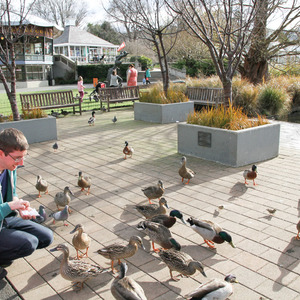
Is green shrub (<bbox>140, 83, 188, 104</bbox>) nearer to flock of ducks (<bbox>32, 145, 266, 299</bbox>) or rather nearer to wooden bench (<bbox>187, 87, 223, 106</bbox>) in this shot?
wooden bench (<bbox>187, 87, 223, 106</bbox>)

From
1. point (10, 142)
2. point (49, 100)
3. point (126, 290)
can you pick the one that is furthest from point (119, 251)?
point (49, 100)

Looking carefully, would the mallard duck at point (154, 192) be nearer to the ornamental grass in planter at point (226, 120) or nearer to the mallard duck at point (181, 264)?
the mallard duck at point (181, 264)

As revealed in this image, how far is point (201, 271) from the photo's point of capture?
Answer: 12.6 feet

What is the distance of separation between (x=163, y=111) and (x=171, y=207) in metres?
8.10

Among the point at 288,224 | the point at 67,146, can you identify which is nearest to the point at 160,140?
the point at 67,146

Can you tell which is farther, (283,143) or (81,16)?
(81,16)

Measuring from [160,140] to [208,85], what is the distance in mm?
7324

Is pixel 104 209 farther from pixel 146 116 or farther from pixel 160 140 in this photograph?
pixel 146 116

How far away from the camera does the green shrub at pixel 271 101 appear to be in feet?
52.9

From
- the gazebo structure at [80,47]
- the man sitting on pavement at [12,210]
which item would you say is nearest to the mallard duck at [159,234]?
the man sitting on pavement at [12,210]

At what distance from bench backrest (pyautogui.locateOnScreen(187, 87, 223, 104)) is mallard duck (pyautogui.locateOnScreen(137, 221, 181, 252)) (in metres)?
11.6

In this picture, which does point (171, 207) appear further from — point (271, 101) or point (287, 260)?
point (271, 101)

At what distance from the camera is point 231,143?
8.38 m

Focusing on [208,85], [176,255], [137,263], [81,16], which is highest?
[81,16]
